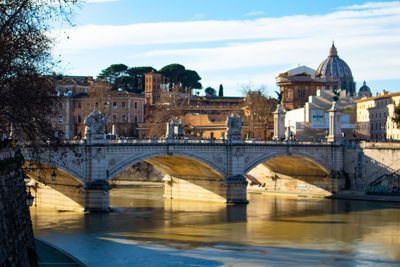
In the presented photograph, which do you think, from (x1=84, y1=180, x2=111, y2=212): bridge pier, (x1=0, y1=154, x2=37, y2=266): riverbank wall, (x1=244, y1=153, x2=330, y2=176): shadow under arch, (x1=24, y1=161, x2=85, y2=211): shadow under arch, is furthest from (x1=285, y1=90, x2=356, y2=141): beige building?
(x1=0, y1=154, x2=37, y2=266): riverbank wall

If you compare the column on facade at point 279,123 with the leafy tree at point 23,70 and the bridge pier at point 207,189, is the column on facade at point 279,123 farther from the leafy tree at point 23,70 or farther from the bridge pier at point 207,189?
the leafy tree at point 23,70

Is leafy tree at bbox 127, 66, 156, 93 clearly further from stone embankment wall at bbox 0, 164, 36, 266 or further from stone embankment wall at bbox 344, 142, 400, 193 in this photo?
stone embankment wall at bbox 0, 164, 36, 266

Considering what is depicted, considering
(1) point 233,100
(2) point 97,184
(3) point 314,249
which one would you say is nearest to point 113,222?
(2) point 97,184

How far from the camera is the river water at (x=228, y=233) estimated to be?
106ft

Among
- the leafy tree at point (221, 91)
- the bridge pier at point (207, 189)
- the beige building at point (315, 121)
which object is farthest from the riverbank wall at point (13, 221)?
the leafy tree at point (221, 91)

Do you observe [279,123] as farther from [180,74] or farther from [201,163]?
[180,74]

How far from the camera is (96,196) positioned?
45094 millimetres

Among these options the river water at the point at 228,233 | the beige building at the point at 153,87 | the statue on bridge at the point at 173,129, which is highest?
the beige building at the point at 153,87

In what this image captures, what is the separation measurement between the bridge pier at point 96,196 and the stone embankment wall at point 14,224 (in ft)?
67.2

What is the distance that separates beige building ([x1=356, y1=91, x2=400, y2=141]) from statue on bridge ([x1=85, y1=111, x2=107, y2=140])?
42.6 m

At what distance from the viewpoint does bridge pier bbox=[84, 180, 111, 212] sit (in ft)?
147

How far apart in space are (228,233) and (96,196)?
9893 mm

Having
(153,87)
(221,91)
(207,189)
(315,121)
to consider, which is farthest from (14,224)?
(221,91)

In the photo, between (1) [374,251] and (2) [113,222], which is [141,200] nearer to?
(2) [113,222]
